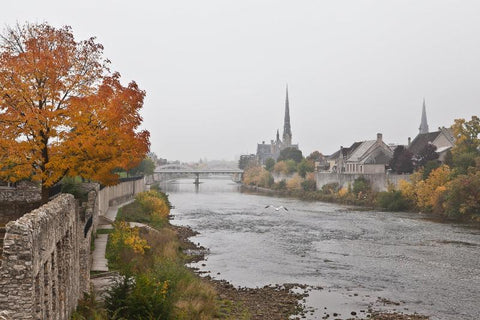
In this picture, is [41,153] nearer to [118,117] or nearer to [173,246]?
[118,117]

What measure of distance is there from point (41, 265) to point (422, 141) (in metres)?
80.0

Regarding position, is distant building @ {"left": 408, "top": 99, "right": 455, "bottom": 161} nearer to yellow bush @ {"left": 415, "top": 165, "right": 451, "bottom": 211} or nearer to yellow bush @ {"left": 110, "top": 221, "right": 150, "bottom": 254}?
yellow bush @ {"left": 415, "top": 165, "right": 451, "bottom": 211}

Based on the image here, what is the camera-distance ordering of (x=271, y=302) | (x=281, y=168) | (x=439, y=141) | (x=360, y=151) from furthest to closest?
1. (x=281, y=168)
2. (x=360, y=151)
3. (x=439, y=141)
4. (x=271, y=302)

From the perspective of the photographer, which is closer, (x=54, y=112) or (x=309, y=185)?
(x=54, y=112)

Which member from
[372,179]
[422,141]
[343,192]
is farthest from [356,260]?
[422,141]

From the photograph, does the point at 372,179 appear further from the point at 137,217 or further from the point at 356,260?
the point at 137,217

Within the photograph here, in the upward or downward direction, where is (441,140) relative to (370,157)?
upward

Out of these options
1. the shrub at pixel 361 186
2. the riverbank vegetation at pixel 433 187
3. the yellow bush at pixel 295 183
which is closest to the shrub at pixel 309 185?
the riverbank vegetation at pixel 433 187

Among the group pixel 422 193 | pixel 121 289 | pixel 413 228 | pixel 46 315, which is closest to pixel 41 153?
pixel 121 289

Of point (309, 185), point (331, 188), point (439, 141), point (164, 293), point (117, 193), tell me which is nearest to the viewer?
point (164, 293)

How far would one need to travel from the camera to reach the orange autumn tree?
1753cm

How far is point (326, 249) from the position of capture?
32500 mm

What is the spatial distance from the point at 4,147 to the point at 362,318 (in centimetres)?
1545

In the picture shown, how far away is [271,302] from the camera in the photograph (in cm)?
2009
